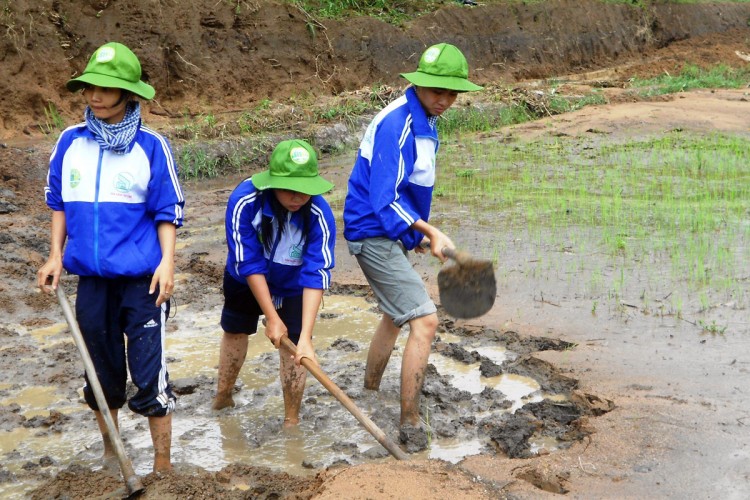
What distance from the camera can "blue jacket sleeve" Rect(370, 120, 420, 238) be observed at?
397cm

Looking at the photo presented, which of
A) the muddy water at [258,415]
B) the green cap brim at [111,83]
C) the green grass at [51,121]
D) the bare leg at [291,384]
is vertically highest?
the green cap brim at [111,83]

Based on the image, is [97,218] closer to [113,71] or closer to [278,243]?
[113,71]

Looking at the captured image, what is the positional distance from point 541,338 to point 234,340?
194 cm

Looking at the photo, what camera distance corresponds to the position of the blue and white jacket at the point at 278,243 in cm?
391

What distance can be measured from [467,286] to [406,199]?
487 millimetres

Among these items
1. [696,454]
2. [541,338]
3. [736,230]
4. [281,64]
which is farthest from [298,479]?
[281,64]

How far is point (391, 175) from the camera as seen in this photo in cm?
397

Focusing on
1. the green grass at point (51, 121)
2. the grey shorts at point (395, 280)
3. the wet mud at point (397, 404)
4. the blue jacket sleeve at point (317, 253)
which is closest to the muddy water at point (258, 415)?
the wet mud at point (397, 404)

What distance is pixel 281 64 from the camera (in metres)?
13.6

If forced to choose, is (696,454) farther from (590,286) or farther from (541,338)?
(590,286)

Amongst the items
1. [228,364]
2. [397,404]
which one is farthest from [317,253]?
[397,404]

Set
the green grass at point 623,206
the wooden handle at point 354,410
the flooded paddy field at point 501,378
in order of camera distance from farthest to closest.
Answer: the green grass at point 623,206
the flooded paddy field at point 501,378
the wooden handle at point 354,410

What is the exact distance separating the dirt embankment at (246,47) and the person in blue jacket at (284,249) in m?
7.44

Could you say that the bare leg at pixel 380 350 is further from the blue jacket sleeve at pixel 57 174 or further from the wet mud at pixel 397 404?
the blue jacket sleeve at pixel 57 174
